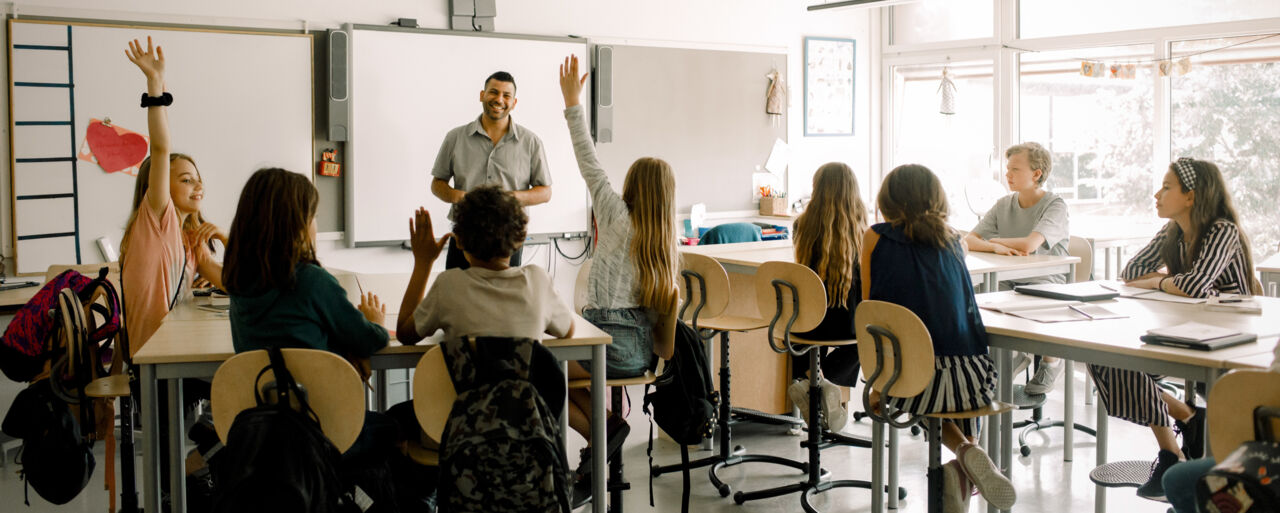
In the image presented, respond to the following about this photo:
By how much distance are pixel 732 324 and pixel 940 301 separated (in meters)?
1.14

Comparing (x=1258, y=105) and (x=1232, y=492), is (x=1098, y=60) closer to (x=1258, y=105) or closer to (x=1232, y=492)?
(x=1258, y=105)

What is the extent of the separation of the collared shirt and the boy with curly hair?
157cm

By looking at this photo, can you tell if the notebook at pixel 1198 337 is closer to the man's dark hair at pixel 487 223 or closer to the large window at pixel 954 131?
the man's dark hair at pixel 487 223

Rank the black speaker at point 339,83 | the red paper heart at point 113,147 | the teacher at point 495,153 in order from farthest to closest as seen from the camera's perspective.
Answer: the black speaker at point 339,83 → the red paper heart at point 113,147 → the teacher at point 495,153

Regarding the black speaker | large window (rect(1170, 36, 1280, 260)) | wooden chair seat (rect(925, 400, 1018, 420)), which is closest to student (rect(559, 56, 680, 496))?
wooden chair seat (rect(925, 400, 1018, 420))

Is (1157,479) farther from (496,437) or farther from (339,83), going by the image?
(339,83)

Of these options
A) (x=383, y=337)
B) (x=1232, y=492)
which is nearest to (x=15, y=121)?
(x=383, y=337)

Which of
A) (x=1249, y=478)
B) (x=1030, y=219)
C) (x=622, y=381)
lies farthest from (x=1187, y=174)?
(x=622, y=381)

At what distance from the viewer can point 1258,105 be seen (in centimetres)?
548

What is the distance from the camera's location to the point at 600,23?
6.21 meters

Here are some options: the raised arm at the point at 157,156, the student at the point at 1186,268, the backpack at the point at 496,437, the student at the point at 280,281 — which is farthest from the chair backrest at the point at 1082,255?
the raised arm at the point at 157,156

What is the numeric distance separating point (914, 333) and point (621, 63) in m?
4.02

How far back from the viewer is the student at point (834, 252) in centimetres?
358

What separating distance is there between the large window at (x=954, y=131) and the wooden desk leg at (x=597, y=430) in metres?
4.69
